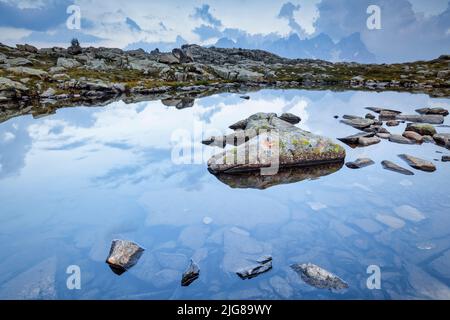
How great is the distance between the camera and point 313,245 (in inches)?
348

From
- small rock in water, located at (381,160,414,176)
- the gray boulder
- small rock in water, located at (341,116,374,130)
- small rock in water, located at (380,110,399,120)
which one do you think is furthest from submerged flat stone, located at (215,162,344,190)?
the gray boulder

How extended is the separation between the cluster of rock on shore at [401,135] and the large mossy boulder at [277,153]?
1415 mm

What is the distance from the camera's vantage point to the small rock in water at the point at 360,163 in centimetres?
1539

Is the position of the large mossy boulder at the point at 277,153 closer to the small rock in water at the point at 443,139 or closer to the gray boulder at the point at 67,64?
the small rock in water at the point at 443,139

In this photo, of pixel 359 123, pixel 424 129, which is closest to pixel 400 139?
pixel 424 129

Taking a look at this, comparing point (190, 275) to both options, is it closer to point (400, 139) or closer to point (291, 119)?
point (400, 139)

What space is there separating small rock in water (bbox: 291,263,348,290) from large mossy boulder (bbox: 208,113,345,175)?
700 cm

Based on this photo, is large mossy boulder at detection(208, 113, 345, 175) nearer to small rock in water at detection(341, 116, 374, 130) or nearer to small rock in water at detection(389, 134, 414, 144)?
small rock in water at detection(389, 134, 414, 144)

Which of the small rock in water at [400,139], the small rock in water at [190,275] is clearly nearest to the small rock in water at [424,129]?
the small rock in water at [400,139]

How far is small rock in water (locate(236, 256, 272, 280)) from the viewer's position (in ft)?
24.7

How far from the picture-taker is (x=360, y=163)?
15555mm

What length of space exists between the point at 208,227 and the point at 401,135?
1819 centimetres
